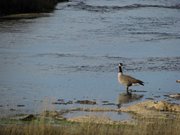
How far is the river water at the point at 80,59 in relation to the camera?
20.3 meters

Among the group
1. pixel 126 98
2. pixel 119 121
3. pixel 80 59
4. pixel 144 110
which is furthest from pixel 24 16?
pixel 119 121

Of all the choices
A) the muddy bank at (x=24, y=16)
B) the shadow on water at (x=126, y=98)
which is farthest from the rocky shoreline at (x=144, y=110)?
the muddy bank at (x=24, y=16)

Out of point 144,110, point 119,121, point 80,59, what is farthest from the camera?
point 80,59

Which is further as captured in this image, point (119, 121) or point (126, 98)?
point (126, 98)

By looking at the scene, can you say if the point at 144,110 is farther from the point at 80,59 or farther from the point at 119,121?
the point at 80,59

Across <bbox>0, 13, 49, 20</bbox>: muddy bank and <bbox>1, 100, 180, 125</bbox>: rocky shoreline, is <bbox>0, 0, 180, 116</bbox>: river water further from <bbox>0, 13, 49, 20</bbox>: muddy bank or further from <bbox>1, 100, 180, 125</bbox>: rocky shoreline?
<bbox>0, 13, 49, 20</bbox>: muddy bank

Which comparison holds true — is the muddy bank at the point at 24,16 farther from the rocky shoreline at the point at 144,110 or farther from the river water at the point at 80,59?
the rocky shoreline at the point at 144,110

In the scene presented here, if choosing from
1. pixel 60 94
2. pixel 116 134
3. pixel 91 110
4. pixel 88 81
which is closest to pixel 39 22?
pixel 88 81

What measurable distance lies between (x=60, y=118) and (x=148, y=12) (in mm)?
44494

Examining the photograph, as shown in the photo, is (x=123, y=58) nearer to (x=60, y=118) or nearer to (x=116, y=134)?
(x=60, y=118)

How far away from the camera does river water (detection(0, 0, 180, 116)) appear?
20.3 meters

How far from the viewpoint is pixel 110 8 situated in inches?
2474

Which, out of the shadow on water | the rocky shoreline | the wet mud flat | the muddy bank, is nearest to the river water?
the shadow on water

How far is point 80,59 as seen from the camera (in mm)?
28375
